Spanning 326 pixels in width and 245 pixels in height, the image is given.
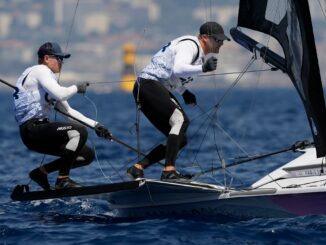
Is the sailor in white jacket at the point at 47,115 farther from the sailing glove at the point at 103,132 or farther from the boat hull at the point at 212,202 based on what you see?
the boat hull at the point at 212,202

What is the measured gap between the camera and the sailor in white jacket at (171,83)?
927 cm

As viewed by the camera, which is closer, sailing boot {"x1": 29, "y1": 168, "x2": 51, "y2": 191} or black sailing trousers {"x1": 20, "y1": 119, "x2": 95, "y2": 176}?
black sailing trousers {"x1": 20, "y1": 119, "x2": 95, "y2": 176}

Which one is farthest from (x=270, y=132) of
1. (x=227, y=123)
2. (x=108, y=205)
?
(x=108, y=205)

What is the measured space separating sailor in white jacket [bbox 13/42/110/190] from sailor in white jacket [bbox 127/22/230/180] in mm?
463

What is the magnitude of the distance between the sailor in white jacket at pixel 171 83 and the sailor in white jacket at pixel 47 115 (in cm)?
46

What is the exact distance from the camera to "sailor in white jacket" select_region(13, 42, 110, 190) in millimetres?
9312

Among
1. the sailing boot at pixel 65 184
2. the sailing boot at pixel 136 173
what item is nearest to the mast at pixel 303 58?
the sailing boot at pixel 136 173

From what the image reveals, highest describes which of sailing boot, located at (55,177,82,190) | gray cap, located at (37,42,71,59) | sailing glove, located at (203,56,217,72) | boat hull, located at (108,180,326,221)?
gray cap, located at (37,42,71,59)

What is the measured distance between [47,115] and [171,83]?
1097 millimetres

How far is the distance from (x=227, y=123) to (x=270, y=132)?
6.61m

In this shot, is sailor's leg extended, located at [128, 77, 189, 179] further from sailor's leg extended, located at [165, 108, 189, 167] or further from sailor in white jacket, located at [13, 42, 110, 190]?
sailor in white jacket, located at [13, 42, 110, 190]

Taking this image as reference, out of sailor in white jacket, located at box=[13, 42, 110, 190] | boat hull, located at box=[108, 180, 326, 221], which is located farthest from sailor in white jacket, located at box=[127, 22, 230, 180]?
sailor in white jacket, located at box=[13, 42, 110, 190]

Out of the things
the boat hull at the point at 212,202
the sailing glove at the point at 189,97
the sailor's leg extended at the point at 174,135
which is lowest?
the boat hull at the point at 212,202

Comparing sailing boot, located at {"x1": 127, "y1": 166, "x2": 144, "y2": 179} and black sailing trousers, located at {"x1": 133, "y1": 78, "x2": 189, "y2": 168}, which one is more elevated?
black sailing trousers, located at {"x1": 133, "y1": 78, "x2": 189, "y2": 168}
